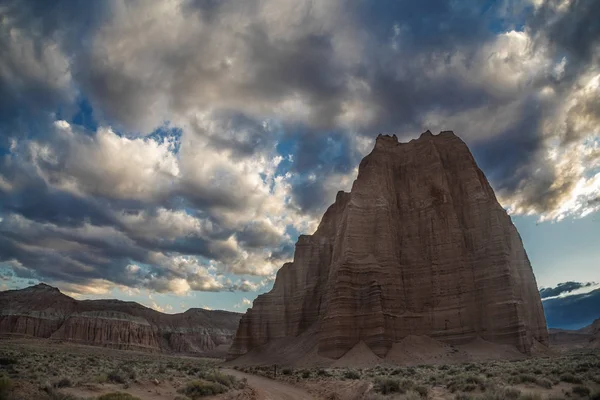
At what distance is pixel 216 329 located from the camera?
168m

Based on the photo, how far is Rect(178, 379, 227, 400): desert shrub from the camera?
16808mm

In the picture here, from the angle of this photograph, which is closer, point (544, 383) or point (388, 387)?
point (544, 383)

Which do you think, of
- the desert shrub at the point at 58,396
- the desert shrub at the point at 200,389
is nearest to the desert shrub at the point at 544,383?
the desert shrub at the point at 200,389

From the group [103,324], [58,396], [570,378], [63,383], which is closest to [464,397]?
[570,378]

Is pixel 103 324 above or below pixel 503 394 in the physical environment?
above

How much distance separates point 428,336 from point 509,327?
9477mm

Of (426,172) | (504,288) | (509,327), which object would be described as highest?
(426,172)

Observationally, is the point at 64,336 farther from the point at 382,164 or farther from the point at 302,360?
the point at 382,164

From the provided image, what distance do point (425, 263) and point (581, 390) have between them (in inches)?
1687

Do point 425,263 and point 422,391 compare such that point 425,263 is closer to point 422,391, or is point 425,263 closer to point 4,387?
point 422,391

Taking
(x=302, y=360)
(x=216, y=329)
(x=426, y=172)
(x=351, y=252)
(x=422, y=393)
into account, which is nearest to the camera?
(x=422, y=393)

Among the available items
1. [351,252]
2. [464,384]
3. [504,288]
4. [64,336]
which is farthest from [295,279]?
[64,336]

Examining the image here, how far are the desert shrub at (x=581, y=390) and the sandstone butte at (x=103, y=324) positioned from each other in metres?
138

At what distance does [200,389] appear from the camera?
57.0 feet
